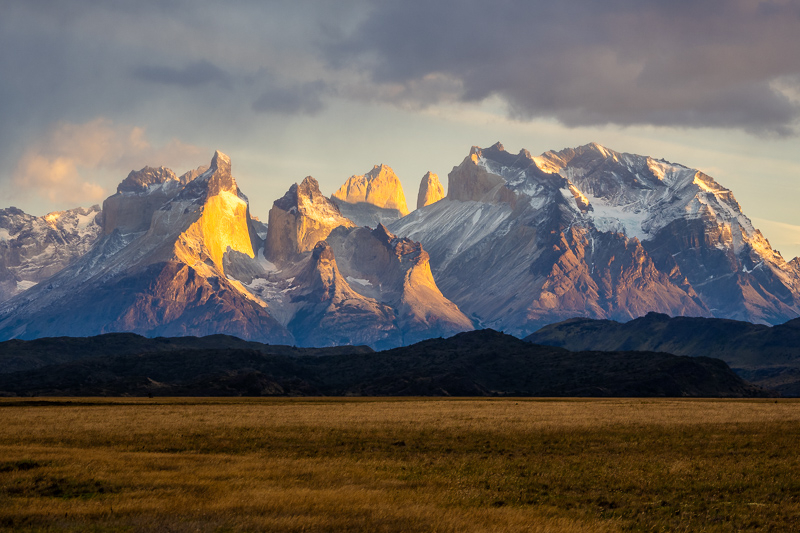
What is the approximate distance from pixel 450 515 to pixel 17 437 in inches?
1622

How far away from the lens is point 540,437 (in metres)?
66.1

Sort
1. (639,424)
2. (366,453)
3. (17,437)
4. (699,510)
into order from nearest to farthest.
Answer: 1. (699,510)
2. (366,453)
3. (17,437)
4. (639,424)

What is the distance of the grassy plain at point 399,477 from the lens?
33.5 meters

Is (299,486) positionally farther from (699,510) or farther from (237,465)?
(699,510)

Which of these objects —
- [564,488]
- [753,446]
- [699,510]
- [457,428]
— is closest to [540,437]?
[457,428]

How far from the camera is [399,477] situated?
148ft

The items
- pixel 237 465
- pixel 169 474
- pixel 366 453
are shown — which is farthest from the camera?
pixel 366 453

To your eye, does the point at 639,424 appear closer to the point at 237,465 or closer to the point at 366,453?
the point at 366,453

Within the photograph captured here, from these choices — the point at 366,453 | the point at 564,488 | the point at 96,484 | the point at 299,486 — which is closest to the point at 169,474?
the point at 96,484

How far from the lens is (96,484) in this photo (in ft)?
134

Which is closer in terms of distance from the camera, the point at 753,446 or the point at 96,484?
the point at 96,484

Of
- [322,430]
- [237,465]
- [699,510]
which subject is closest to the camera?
[699,510]

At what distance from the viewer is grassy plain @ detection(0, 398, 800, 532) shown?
110 feet

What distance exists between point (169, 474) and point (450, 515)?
16.7 metres
